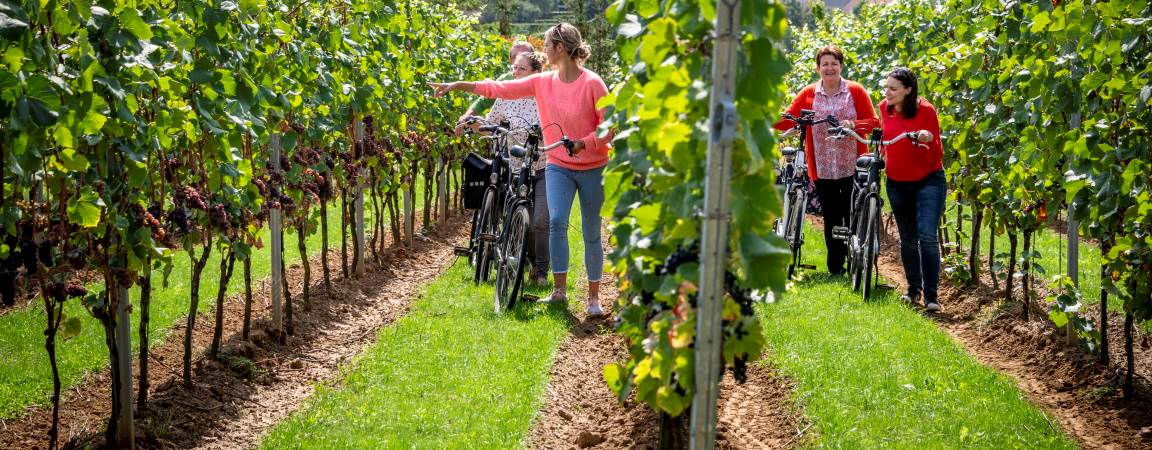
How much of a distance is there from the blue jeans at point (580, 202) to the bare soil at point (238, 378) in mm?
1271

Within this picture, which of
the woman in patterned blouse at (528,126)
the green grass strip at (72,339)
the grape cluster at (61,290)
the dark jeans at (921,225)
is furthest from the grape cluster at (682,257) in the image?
the woman in patterned blouse at (528,126)

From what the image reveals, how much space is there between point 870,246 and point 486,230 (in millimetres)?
2669

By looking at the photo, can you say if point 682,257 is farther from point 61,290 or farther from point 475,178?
point 475,178

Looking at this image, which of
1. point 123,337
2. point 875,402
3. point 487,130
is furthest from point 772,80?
point 487,130

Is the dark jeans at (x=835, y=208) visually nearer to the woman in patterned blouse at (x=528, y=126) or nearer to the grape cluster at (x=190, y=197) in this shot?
the woman in patterned blouse at (x=528, y=126)

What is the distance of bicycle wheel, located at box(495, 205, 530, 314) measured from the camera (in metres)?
7.29

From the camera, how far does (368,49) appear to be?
8320 mm

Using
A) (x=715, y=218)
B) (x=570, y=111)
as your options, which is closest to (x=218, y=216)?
(x=570, y=111)

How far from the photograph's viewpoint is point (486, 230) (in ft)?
27.5

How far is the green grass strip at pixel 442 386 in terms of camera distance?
481cm

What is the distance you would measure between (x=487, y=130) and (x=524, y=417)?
326 centimetres

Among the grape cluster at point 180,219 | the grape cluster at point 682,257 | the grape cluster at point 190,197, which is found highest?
the grape cluster at point 190,197

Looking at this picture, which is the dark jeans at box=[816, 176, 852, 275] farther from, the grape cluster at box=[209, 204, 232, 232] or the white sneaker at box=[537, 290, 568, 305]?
the grape cluster at box=[209, 204, 232, 232]

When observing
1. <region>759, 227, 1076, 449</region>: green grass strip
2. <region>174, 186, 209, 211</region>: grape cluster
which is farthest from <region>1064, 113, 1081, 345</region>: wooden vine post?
<region>174, 186, 209, 211</region>: grape cluster
